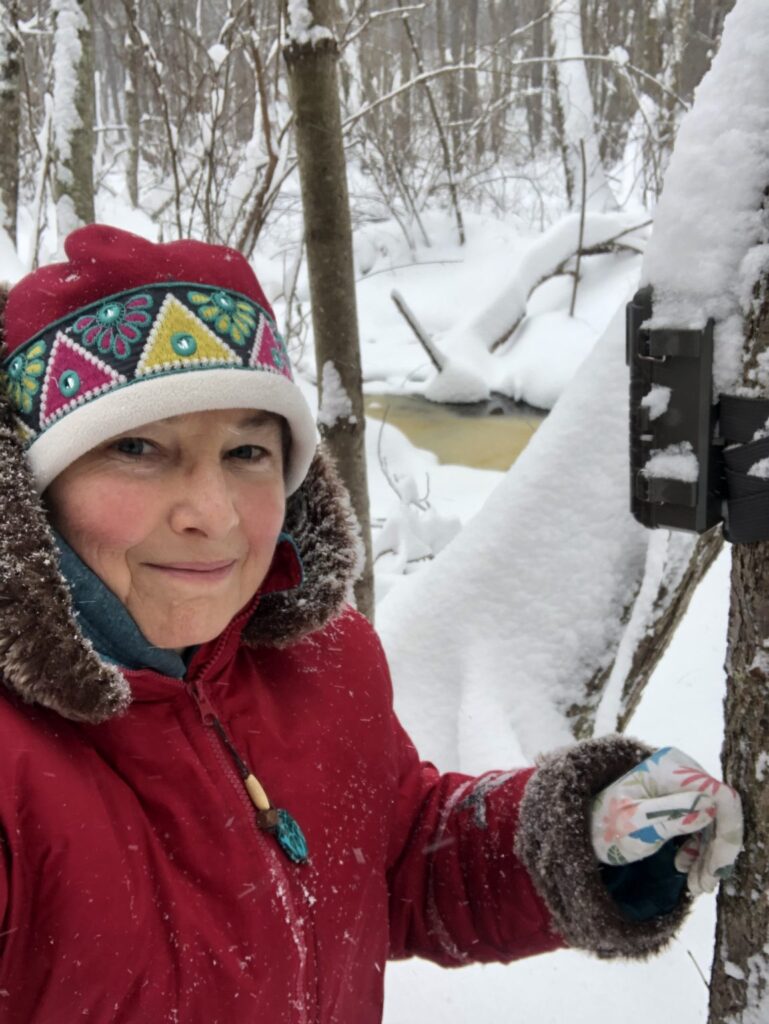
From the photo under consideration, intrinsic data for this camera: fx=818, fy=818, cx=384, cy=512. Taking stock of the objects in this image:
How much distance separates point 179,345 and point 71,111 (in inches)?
168

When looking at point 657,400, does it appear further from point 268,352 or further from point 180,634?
point 180,634

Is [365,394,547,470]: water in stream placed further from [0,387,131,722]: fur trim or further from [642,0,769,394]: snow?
[0,387,131,722]: fur trim

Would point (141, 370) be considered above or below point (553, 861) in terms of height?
above

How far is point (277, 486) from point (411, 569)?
3.45m

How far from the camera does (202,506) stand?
100 centimetres

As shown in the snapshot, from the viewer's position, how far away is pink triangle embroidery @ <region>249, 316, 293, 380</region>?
1088 millimetres

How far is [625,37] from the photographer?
15000mm

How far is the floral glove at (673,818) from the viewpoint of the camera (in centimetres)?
104

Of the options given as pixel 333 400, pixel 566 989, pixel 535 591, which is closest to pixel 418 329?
pixel 333 400

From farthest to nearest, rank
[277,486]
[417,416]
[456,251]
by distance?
1. [456,251]
2. [417,416]
3. [277,486]

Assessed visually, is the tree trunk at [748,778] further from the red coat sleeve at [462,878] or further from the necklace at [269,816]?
the necklace at [269,816]

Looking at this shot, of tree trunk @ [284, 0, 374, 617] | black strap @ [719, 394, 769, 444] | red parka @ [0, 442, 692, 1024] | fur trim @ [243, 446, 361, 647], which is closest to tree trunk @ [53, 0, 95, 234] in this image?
tree trunk @ [284, 0, 374, 617]

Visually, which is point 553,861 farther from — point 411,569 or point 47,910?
point 411,569

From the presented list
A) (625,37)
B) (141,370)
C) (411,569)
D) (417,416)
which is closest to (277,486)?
(141,370)
